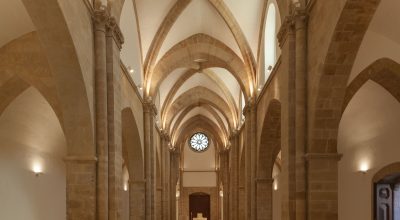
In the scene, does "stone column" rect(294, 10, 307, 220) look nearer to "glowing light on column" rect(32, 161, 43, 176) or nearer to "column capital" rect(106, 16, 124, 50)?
"column capital" rect(106, 16, 124, 50)

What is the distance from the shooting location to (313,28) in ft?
28.2

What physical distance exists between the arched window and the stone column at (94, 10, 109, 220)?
19.7 feet

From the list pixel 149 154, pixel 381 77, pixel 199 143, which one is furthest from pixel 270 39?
pixel 199 143

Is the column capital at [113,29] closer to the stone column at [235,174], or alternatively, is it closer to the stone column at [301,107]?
the stone column at [301,107]

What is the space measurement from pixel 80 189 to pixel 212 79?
15.8 metres

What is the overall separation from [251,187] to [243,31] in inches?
228

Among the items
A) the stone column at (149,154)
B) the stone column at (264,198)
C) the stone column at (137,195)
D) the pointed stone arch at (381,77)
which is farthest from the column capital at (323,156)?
the stone column at (149,154)

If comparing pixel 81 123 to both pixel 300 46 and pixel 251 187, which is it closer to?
pixel 300 46

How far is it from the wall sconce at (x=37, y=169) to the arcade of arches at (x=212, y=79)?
48 mm

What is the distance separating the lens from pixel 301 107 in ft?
29.1

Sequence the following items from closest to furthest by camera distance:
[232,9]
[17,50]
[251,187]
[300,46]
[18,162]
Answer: [300,46]
[17,50]
[18,162]
[232,9]
[251,187]

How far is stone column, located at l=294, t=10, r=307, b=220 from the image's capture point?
8.75 metres

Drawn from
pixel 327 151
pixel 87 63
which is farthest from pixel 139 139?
pixel 327 151

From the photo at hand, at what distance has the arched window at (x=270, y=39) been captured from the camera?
13820mm
